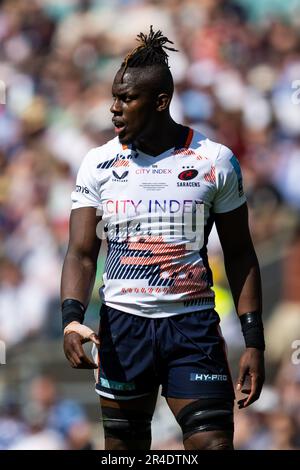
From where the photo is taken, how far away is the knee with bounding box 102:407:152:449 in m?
5.22

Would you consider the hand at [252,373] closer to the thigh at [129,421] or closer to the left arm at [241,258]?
the left arm at [241,258]

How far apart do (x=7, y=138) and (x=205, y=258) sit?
793cm

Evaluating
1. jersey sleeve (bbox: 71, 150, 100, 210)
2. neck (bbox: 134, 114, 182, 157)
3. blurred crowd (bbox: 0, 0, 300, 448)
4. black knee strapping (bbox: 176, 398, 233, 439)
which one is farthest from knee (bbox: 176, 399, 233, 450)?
blurred crowd (bbox: 0, 0, 300, 448)

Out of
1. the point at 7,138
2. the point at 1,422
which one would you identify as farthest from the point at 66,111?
the point at 1,422

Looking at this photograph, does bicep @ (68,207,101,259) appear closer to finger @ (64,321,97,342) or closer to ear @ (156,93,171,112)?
finger @ (64,321,97,342)

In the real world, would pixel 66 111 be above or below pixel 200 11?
below

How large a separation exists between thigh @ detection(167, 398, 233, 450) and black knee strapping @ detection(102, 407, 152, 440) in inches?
10.6

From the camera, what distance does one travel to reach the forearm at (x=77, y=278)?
5.18 m

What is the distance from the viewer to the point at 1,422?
399 inches

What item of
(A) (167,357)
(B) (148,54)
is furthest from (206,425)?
(B) (148,54)

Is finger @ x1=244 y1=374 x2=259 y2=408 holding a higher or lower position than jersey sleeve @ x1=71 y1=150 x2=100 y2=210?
lower

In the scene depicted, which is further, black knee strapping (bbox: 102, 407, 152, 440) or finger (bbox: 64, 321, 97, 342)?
black knee strapping (bbox: 102, 407, 152, 440)

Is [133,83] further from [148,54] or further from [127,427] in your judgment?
[127,427]

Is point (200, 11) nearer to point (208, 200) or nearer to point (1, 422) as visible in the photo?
point (1, 422)
